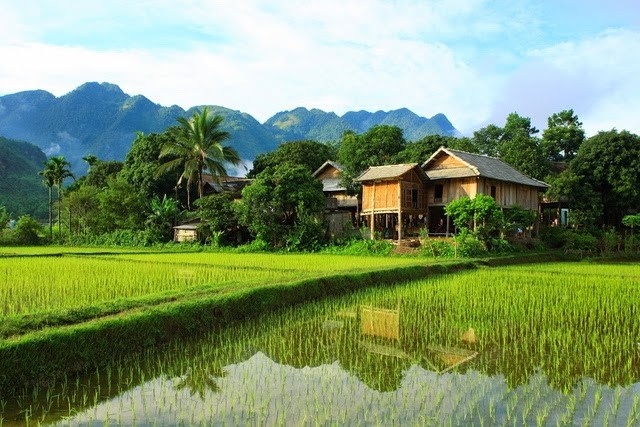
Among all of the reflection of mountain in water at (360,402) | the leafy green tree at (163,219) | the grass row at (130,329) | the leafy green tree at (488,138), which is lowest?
the reflection of mountain in water at (360,402)

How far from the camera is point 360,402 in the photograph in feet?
16.2

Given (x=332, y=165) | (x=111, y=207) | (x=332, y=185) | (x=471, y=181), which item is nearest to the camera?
(x=471, y=181)

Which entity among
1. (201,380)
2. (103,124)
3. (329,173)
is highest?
(103,124)

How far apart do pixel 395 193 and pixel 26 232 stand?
76.7 feet

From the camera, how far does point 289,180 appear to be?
82.9 ft

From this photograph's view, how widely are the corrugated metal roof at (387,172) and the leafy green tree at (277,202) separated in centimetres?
280

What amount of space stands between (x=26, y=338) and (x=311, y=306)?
5.53 m

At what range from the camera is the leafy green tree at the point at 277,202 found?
24969 mm

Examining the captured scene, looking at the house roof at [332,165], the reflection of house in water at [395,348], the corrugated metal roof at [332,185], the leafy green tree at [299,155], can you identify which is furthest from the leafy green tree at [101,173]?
the reflection of house in water at [395,348]

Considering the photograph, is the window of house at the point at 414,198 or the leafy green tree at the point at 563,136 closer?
the window of house at the point at 414,198

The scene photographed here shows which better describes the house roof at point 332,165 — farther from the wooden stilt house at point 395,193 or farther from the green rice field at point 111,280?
the green rice field at point 111,280

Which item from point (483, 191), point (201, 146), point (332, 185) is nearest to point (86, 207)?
point (201, 146)

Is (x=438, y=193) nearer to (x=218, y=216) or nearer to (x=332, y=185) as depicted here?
(x=332, y=185)

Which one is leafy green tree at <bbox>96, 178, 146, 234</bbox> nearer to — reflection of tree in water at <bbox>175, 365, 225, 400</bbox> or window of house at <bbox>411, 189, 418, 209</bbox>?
window of house at <bbox>411, 189, 418, 209</bbox>
